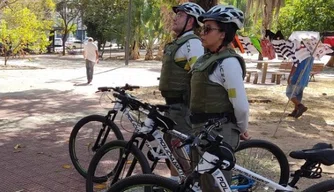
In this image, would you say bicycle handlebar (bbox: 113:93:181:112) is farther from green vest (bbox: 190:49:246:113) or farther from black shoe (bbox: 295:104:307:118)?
black shoe (bbox: 295:104:307:118)

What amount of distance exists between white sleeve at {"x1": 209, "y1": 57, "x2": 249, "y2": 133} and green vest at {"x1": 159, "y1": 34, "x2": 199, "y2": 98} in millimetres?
1107

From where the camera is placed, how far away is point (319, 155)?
2.86 meters

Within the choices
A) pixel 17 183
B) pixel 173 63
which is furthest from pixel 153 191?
pixel 17 183

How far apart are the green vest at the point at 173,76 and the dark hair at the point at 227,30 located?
0.97 meters

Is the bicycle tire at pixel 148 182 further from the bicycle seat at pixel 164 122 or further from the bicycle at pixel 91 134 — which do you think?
the bicycle at pixel 91 134

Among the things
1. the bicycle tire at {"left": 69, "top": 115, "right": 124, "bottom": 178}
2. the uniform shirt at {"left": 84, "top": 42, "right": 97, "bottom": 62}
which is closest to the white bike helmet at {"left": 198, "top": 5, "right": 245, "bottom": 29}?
the bicycle tire at {"left": 69, "top": 115, "right": 124, "bottom": 178}

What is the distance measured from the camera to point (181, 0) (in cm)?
1291

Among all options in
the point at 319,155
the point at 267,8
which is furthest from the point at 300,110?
the point at 267,8

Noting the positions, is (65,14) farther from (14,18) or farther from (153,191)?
(153,191)

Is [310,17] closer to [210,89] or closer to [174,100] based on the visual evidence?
[174,100]

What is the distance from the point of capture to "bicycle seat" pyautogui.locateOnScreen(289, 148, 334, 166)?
2.83 metres

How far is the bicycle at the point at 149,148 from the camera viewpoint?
3713mm

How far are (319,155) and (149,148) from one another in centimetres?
163

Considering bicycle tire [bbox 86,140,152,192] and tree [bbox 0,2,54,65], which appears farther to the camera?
tree [bbox 0,2,54,65]
